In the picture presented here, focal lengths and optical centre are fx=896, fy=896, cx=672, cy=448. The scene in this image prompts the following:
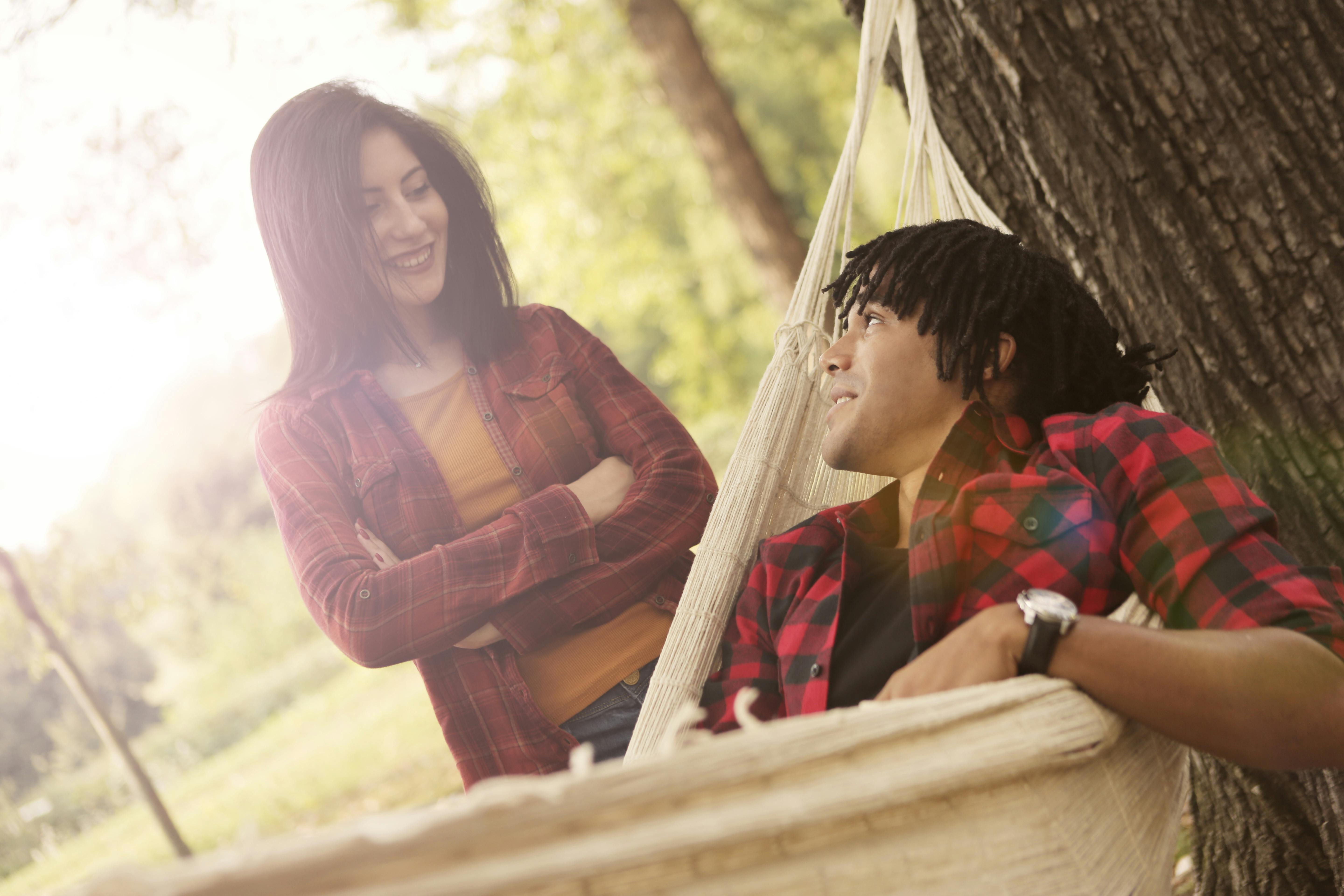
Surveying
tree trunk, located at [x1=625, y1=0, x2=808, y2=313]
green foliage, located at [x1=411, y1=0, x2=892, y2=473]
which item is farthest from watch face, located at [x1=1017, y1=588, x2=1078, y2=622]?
tree trunk, located at [x1=625, y1=0, x2=808, y2=313]

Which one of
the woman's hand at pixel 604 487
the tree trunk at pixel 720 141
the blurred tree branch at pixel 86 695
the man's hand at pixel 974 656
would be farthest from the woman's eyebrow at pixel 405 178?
the tree trunk at pixel 720 141

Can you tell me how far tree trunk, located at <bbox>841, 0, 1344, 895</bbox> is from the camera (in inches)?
54.6

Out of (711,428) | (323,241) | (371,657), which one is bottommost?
(711,428)

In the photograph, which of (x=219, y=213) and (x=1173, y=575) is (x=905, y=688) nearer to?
(x=1173, y=575)

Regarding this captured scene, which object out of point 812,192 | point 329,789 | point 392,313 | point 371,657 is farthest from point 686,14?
point 812,192

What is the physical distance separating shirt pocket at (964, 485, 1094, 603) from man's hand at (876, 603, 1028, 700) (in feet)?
0.24

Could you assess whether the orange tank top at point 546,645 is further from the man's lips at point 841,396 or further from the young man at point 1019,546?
the man's lips at point 841,396

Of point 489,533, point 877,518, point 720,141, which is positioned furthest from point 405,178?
point 720,141

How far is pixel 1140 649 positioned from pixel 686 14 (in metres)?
4.26

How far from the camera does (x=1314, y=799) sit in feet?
4.76

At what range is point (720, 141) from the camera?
418cm

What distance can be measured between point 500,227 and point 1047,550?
82.5 inches

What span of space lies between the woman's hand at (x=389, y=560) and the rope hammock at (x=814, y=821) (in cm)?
38

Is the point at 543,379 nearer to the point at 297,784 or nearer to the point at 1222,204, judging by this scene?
the point at 1222,204
